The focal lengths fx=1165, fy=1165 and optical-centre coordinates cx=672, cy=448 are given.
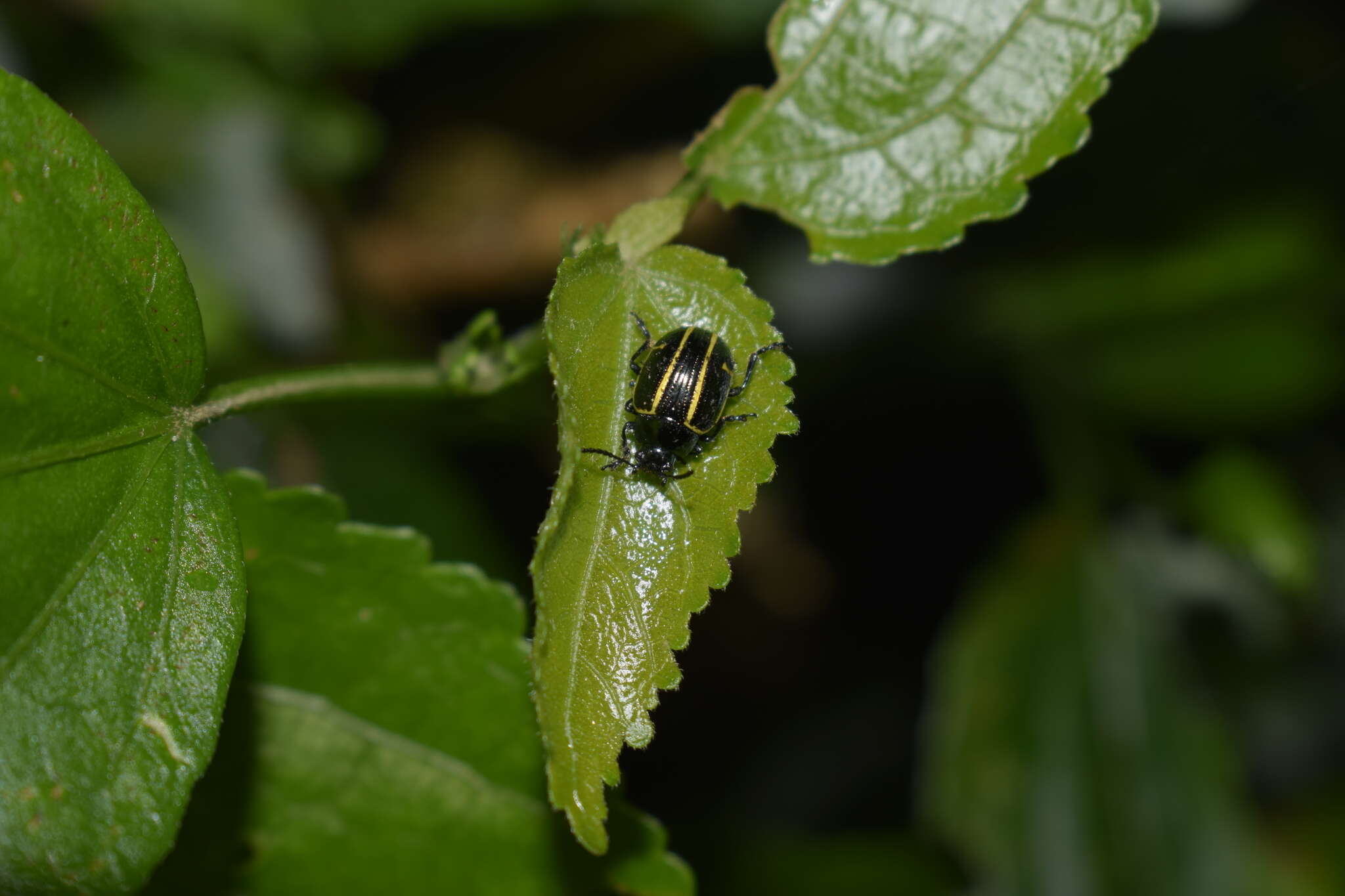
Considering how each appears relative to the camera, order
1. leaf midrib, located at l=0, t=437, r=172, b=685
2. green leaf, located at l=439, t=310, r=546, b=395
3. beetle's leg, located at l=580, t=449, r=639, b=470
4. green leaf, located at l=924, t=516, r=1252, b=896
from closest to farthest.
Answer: leaf midrib, located at l=0, t=437, r=172, b=685, beetle's leg, located at l=580, t=449, r=639, b=470, green leaf, located at l=439, t=310, r=546, b=395, green leaf, located at l=924, t=516, r=1252, b=896

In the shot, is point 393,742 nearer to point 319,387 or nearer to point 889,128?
point 319,387

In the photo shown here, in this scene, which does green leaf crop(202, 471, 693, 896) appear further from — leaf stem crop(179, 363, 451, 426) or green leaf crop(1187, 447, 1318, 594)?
green leaf crop(1187, 447, 1318, 594)

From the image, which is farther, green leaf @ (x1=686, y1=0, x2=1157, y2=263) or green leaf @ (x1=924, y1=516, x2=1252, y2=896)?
green leaf @ (x1=924, y1=516, x2=1252, y2=896)

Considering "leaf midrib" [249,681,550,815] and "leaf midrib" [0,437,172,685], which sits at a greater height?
"leaf midrib" [0,437,172,685]

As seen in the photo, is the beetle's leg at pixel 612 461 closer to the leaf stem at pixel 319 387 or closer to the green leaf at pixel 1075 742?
the leaf stem at pixel 319 387

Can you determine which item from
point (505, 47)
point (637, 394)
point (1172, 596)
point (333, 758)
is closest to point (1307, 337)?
point (1172, 596)

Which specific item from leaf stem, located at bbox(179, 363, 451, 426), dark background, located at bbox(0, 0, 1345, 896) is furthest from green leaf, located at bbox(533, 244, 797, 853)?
dark background, located at bbox(0, 0, 1345, 896)
